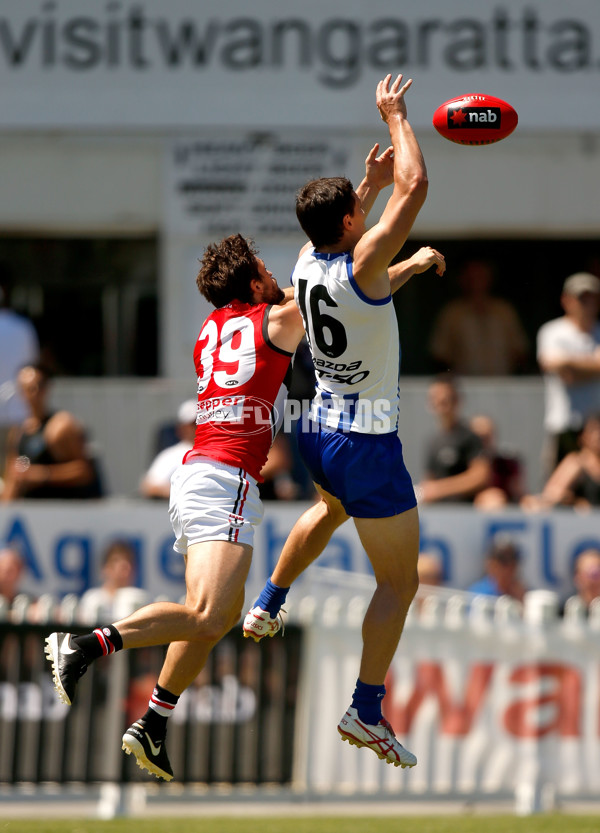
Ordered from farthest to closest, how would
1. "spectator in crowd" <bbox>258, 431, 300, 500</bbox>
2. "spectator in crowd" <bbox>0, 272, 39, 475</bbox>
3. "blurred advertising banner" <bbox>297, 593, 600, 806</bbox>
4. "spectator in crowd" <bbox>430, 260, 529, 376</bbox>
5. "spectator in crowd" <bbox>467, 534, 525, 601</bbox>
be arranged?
"spectator in crowd" <bbox>430, 260, 529, 376</bbox> → "spectator in crowd" <bbox>0, 272, 39, 475</bbox> → "spectator in crowd" <bbox>258, 431, 300, 500</bbox> → "spectator in crowd" <bbox>467, 534, 525, 601</bbox> → "blurred advertising banner" <bbox>297, 593, 600, 806</bbox>

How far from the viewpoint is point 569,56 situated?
1298 cm

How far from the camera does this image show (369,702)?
6.21 m

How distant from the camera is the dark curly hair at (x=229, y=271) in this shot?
6.33m

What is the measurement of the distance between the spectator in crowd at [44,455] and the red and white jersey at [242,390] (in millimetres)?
4886

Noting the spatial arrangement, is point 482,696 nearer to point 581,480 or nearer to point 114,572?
point 581,480

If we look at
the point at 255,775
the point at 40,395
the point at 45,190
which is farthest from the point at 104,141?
the point at 255,775

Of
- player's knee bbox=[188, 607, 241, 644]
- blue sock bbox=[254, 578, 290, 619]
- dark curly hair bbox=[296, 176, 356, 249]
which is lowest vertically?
player's knee bbox=[188, 607, 241, 644]

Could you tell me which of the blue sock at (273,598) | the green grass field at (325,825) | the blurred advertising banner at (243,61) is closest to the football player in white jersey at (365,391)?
the blue sock at (273,598)

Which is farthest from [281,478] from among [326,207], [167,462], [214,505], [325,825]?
[326,207]

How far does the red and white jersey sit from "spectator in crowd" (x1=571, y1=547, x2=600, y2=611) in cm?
520

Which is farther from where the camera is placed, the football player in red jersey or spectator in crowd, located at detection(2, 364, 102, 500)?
spectator in crowd, located at detection(2, 364, 102, 500)

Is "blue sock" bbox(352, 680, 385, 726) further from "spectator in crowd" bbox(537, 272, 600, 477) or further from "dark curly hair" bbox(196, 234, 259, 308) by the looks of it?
"spectator in crowd" bbox(537, 272, 600, 477)

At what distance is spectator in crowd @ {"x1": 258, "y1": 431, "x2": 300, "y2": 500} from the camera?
1127cm

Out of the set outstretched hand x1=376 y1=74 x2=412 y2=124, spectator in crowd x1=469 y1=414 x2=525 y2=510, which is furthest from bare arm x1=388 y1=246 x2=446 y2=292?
spectator in crowd x1=469 y1=414 x2=525 y2=510
